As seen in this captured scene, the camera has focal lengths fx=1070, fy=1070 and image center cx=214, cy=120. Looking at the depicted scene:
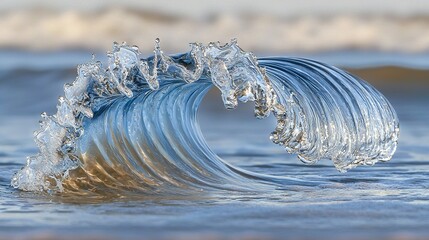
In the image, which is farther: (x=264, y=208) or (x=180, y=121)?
(x=180, y=121)

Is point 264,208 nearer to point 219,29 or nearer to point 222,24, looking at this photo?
point 219,29

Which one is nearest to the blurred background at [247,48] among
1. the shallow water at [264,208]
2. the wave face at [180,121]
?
the shallow water at [264,208]

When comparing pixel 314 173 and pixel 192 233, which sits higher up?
pixel 314 173

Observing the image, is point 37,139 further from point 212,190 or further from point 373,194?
point 373,194

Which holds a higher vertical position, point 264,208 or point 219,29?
point 219,29

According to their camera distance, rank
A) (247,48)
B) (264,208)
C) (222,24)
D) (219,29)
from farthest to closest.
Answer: (222,24), (219,29), (247,48), (264,208)

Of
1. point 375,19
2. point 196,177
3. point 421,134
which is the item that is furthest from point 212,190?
point 375,19

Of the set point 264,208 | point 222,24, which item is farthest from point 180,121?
point 222,24

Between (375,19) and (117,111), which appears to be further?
(375,19)
